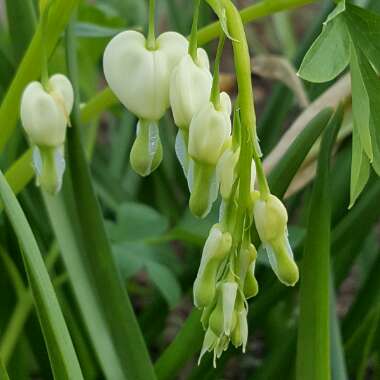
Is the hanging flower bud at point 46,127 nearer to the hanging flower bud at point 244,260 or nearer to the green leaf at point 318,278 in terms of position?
the hanging flower bud at point 244,260

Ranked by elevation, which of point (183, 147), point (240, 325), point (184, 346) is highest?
point (183, 147)

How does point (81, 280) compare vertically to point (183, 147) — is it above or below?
below

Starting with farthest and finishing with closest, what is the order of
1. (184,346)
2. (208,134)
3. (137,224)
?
A: (137,224) < (184,346) < (208,134)

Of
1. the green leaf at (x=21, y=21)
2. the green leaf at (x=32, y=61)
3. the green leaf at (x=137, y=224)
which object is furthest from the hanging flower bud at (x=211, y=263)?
the green leaf at (x=137, y=224)

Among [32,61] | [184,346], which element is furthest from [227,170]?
[184,346]

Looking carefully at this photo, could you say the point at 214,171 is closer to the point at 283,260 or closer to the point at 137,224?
the point at 283,260

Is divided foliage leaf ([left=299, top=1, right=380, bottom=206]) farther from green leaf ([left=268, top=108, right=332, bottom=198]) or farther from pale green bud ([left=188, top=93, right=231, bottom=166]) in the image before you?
green leaf ([left=268, top=108, right=332, bottom=198])
